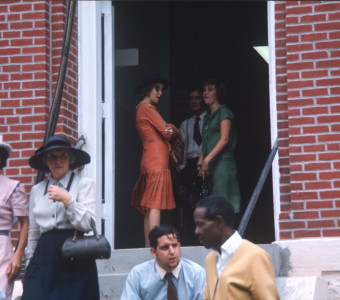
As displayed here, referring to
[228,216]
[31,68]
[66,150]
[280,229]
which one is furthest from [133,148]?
[228,216]

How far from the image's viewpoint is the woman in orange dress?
7.93 m

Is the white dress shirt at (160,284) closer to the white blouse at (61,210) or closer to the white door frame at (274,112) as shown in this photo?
the white blouse at (61,210)

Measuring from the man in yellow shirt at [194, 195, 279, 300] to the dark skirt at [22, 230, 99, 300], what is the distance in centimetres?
140

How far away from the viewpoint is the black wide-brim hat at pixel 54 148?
598 cm

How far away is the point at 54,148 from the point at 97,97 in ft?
7.91

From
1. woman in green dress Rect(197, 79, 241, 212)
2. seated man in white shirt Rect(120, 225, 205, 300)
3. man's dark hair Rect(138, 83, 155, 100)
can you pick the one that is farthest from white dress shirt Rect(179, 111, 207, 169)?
seated man in white shirt Rect(120, 225, 205, 300)

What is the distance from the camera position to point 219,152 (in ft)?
26.5

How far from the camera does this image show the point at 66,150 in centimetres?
602

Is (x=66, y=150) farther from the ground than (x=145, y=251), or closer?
farther from the ground

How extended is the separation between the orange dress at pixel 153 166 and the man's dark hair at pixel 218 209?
3383 mm

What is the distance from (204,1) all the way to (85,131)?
4.83 m

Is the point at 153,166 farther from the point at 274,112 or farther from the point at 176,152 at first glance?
the point at 274,112

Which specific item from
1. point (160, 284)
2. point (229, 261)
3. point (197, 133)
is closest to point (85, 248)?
point (160, 284)

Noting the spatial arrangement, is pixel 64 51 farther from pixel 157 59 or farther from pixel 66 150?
pixel 157 59
